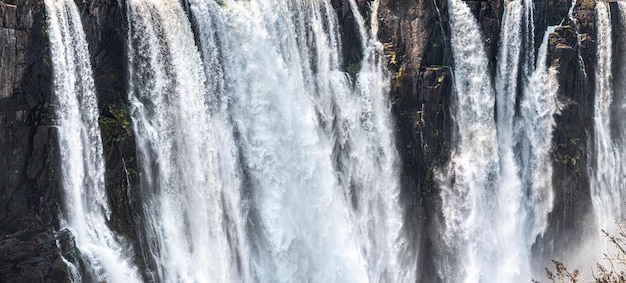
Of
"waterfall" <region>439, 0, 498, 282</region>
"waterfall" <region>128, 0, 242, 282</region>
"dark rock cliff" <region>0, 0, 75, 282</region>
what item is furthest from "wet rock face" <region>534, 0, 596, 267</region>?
"dark rock cliff" <region>0, 0, 75, 282</region>

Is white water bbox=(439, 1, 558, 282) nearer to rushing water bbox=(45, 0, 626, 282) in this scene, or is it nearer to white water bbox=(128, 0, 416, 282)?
rushing water bbox=(45, 0, 626, 282)

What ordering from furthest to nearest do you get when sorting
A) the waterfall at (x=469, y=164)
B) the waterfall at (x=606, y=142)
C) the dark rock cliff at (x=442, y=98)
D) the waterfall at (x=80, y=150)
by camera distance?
the waterfall at (x=606, y=142) → the waterfall at (x=469, y=164) → the dark rock cliff at (x=442, y=98) → the waterfall at (x=80, y=150)

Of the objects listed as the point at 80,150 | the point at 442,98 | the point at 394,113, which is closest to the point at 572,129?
the point at 442,98

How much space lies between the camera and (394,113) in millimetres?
20875

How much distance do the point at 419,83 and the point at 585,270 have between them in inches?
429

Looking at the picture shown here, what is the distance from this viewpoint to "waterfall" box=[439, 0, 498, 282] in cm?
2144

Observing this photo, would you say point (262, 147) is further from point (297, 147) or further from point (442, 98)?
point (442, 98)

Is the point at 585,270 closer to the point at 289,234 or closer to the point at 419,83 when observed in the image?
the point at 419,83

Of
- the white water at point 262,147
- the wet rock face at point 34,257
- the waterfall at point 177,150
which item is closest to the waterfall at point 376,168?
the white water at point 262,147

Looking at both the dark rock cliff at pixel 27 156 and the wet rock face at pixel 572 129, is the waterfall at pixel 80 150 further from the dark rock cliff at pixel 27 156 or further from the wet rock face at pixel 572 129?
the wet rock face at pixel 572 129

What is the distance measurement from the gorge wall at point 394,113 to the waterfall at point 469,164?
0.38m

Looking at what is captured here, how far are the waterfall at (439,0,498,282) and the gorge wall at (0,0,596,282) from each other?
0.38 metres

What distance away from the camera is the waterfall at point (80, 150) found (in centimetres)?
1395

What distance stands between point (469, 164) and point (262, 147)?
817cm
